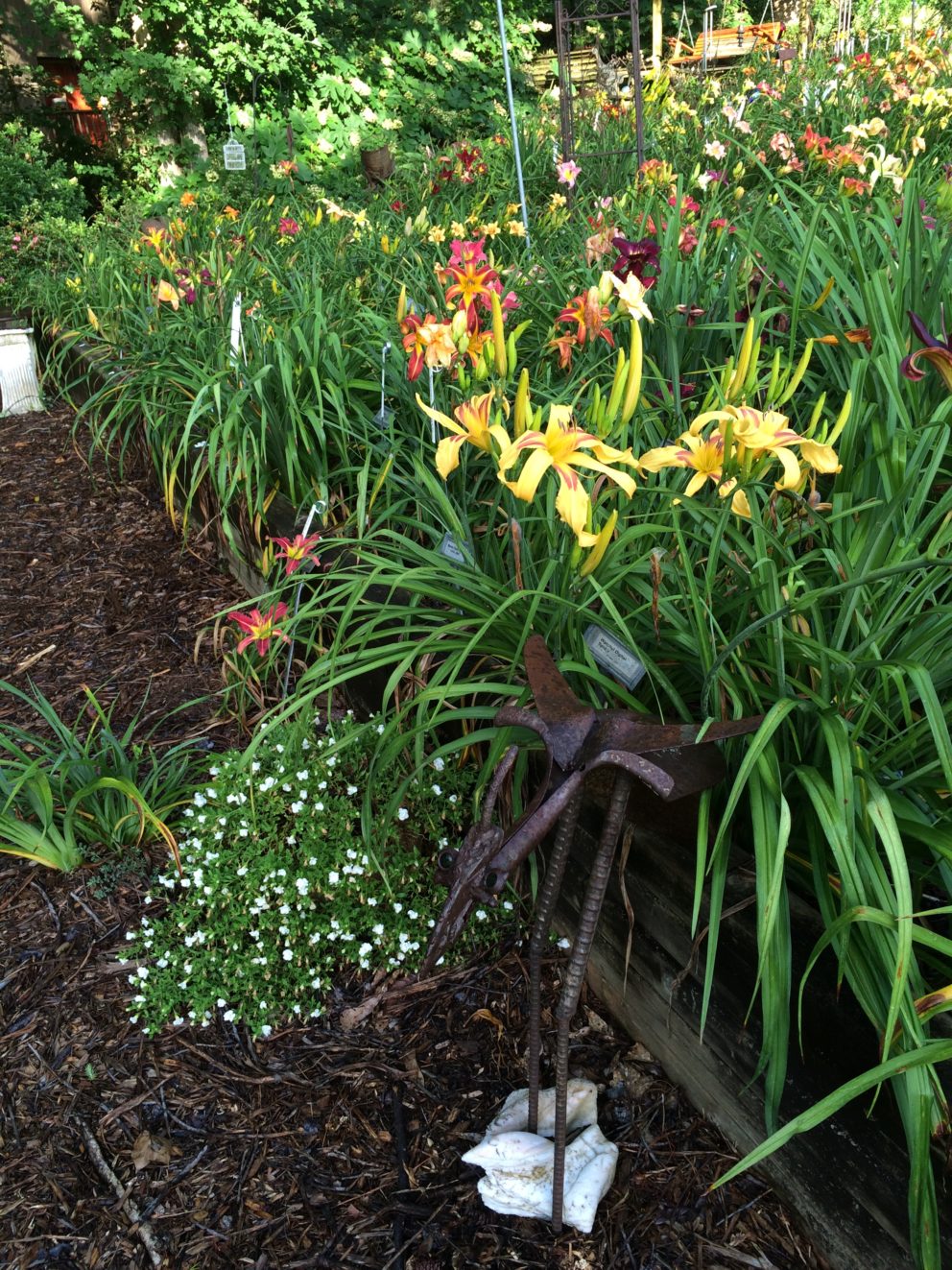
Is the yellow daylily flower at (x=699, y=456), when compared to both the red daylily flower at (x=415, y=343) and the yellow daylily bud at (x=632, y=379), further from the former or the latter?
the red daylily flower at (x=415, y=343)

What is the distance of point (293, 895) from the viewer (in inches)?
63.9

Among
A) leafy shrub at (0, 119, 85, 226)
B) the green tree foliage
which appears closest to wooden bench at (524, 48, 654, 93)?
the green tree foliage

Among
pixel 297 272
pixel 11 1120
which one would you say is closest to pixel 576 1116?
pixel 11 1120

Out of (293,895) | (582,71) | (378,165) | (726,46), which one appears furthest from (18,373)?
(582,71)

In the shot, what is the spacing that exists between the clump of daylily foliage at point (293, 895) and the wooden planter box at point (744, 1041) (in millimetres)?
306

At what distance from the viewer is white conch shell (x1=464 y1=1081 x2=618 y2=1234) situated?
1.19 meters

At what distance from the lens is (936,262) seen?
6.50ft

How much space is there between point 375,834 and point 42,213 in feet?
22.9

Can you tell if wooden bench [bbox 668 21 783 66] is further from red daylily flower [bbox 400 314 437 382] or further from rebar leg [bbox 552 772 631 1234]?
rebar leg [bbox 552 772 631 1234]

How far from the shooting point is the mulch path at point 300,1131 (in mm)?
1226

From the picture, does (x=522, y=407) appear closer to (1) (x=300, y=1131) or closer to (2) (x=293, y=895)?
(2) (x=293, y=895)

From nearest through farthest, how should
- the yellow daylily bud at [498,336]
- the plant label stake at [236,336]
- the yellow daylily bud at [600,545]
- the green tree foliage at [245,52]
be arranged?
the yellow daylily bud at [600,545] → the yellow daylily bud at [498,336] → the plant label stake at [236,336] → the green tree foliage at [245,52]

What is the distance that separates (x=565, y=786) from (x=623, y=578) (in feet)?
2.28

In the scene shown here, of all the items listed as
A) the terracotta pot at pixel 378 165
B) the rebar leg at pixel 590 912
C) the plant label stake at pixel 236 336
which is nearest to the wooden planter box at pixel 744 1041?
the rebar leg at pixel 590 912
